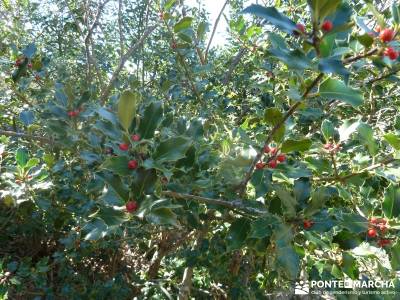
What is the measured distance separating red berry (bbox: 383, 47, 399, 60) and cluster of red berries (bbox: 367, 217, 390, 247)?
76 cm

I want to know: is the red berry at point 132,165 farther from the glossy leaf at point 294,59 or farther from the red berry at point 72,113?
the red berry at point 72,113

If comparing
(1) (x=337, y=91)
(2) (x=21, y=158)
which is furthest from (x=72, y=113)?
(1) (x=337, y=91)

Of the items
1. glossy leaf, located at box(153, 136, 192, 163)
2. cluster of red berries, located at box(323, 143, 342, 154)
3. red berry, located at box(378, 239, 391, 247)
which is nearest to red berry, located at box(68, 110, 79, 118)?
glossy leaf, located at box(153, 136, 192, 163)

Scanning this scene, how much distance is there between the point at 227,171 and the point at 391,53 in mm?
825

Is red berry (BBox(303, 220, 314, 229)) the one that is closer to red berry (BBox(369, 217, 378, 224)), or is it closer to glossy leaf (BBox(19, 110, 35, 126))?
red berry (BBox(369, 217, 378, 224))

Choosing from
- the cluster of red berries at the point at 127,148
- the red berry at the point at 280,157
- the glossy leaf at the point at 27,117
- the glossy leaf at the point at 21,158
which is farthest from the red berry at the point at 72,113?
the red berry at the point at 280,157

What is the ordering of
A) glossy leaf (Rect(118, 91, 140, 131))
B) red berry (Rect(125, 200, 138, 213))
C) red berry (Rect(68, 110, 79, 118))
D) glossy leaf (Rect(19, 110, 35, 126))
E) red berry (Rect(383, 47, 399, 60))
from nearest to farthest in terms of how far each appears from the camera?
red berry (Rect(383, 47, 399, 60)), glossy leaf (Rect(118, 91, 140, 131)), red berry (Rect(125, 200, 138, 213)), red berry (Rect(68, 110, 79, 118)), glossy leaf (Rect(19, 110, 35, 126))

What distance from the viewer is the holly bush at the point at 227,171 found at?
1.20 m

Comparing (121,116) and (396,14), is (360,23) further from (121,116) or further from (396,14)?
(121,116)

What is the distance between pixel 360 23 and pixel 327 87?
0.20m

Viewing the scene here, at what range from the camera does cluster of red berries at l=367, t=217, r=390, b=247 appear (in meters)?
1.52

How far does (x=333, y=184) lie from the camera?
191 centimetres

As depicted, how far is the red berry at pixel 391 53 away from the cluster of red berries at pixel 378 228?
765mm

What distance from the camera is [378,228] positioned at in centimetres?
153
